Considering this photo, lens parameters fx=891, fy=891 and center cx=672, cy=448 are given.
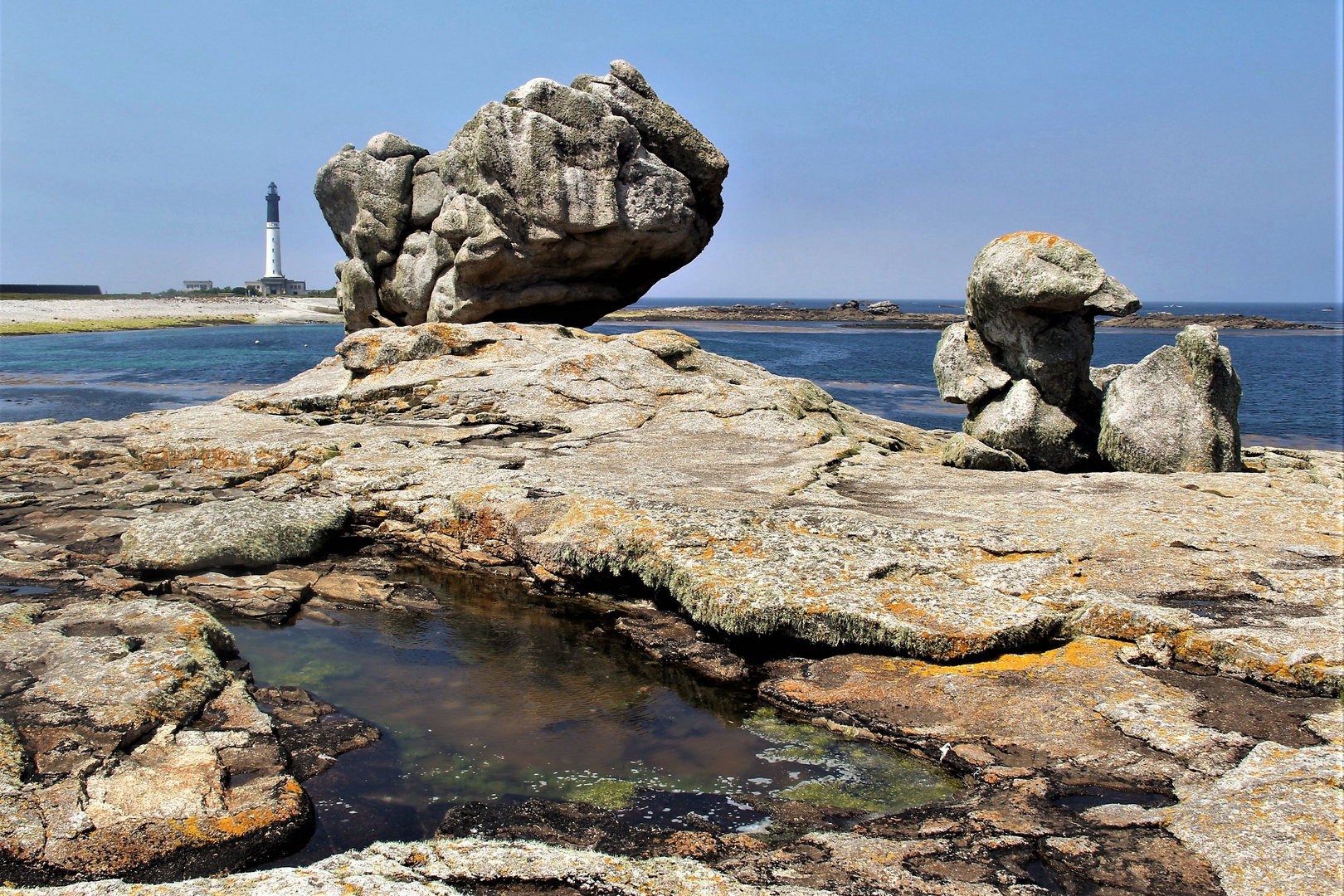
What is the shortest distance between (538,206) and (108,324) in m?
81.6

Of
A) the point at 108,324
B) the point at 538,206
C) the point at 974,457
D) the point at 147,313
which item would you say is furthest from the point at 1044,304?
the point at 147,313

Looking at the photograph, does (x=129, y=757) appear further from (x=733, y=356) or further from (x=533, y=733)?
(x=733, y=356)

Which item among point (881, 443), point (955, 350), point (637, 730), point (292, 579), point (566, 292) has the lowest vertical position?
point (637, 730)

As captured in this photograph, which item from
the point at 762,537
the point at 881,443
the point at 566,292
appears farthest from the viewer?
the point at 566,292

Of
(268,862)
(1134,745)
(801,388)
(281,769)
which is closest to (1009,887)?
(1134,745)

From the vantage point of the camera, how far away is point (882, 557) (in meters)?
8.98

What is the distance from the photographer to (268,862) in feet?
17.9

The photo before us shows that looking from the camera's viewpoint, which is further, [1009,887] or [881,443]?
[881,443]

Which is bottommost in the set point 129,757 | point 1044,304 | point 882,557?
point 129,757

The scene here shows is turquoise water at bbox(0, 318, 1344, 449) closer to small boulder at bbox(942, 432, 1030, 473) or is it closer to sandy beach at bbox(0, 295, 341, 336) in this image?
sandy beach at bbox(0, 295, 341, 336)

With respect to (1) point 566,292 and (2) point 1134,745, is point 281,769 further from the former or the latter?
(1) point 566,292

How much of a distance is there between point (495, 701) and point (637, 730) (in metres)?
1.37

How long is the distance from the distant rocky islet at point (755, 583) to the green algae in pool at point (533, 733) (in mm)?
289

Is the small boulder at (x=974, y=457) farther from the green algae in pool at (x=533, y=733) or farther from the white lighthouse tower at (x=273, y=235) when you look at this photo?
the white lighthouse tower at (x=273, y=235)
